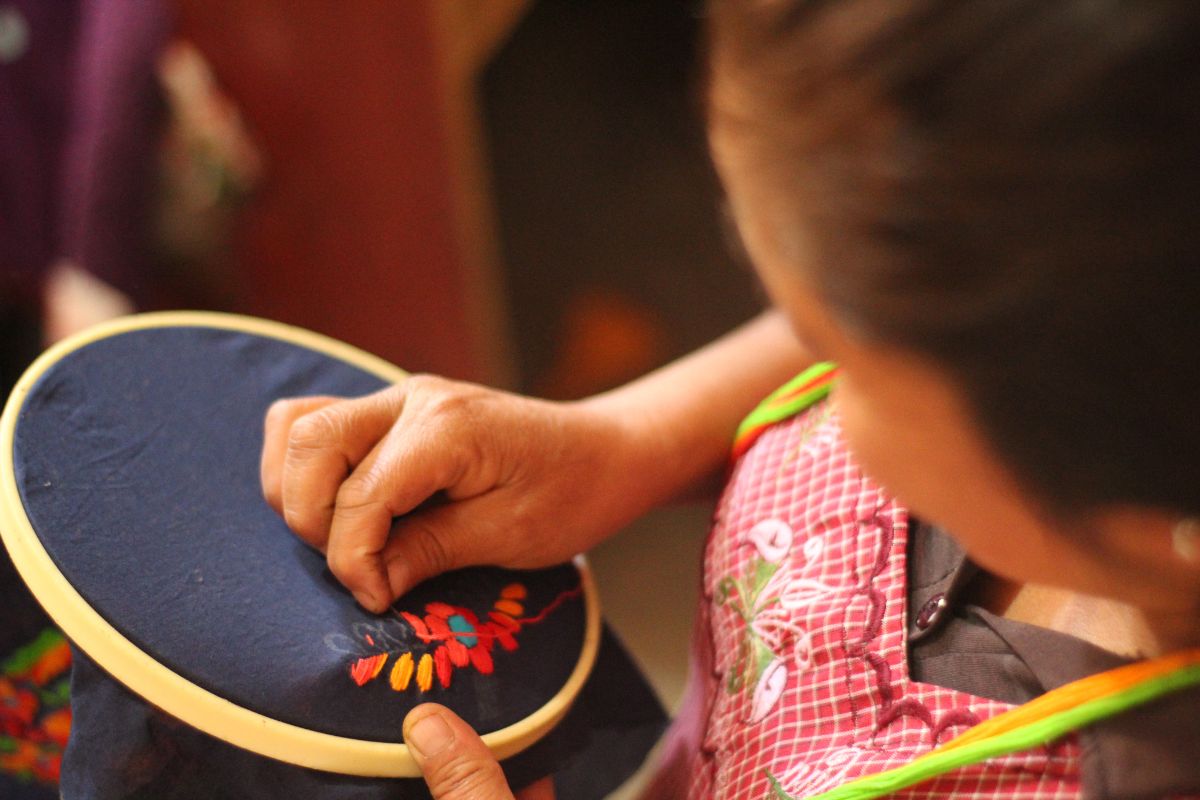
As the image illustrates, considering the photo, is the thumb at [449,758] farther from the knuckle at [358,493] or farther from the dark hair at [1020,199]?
the dark hair at [1020,199]

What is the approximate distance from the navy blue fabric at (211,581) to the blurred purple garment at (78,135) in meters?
0.51

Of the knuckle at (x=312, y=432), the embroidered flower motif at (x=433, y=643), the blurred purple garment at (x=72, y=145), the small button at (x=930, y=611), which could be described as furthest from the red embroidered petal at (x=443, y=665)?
the blurred purple garment at (x=72, y=145)

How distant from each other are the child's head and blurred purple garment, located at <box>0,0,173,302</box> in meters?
0.84

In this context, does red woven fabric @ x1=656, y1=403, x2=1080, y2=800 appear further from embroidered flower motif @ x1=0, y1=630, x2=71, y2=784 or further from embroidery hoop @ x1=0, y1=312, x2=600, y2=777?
embroidered flower motif @ x1=0, y1=630, x2=71, y2=784

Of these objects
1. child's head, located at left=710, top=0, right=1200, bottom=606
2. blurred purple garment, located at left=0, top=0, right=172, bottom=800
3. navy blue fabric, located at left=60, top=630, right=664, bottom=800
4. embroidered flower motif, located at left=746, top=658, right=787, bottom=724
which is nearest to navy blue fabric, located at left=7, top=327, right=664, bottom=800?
navy blue fabric, located at left=60, top=630, right=664, bottom=800

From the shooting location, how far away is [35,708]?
2.11ft

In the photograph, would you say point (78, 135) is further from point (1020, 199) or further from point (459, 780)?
point (1020, 199)

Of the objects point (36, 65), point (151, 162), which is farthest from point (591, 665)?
point (36, 65)

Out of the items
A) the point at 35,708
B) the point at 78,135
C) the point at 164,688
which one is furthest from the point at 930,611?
the point at 78,135

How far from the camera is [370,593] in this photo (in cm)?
55

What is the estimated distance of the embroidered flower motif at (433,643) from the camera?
52cm

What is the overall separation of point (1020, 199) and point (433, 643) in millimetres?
359

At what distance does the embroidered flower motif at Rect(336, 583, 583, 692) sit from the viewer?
521mm

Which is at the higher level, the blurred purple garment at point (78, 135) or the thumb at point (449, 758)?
the blurred purple garment at point (78, 135)
